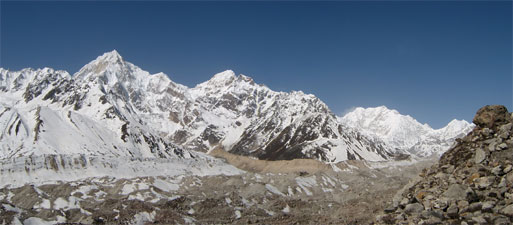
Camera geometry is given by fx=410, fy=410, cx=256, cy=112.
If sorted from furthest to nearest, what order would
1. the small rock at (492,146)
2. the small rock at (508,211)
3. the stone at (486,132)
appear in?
the stone at (486,132) → the small rock at (492,146) → the small rock at (508,211)

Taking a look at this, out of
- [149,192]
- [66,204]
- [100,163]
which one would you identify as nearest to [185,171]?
[100,163]

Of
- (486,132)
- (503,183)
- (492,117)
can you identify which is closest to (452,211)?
(503,183)

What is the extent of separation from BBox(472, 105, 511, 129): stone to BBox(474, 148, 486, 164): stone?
6.20ft

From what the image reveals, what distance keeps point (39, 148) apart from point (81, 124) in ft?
136

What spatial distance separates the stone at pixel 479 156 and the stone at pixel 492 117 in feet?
6.20

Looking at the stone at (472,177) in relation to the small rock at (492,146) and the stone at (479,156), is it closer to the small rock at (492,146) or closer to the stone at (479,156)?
the stone at (479,156)

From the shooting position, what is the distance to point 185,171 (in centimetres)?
16888

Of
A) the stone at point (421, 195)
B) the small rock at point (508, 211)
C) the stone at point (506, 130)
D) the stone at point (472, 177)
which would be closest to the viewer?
the small rock at point (508, 211)

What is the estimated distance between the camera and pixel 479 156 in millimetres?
18219

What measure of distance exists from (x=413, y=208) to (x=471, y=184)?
101 inches

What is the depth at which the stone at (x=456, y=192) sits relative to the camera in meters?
16.7

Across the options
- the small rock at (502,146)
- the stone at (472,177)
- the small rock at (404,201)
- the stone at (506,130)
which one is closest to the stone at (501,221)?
the stone at (472,177)

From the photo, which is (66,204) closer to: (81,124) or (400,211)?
(400,211)

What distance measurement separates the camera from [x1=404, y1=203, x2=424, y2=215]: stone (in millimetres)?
17375
